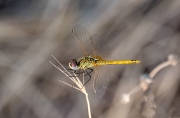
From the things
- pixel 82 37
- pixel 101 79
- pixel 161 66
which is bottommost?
pixel 101 79

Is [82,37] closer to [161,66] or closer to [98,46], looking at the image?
[98,46]

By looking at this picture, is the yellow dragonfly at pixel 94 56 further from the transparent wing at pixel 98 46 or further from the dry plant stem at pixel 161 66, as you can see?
the dry plant stem at pixel 161 66

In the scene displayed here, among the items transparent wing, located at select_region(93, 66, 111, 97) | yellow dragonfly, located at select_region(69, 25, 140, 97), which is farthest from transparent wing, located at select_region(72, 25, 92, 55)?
transparent wing, located at select_region(93, 66, 111, 97)

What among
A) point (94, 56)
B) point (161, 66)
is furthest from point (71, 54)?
point (161, 66)

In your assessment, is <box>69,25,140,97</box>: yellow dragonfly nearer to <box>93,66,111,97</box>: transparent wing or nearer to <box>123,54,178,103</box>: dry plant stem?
<box>93,66,111,97</box>: transparent wing

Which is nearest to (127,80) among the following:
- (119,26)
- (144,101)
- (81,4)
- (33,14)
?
(144,101)
